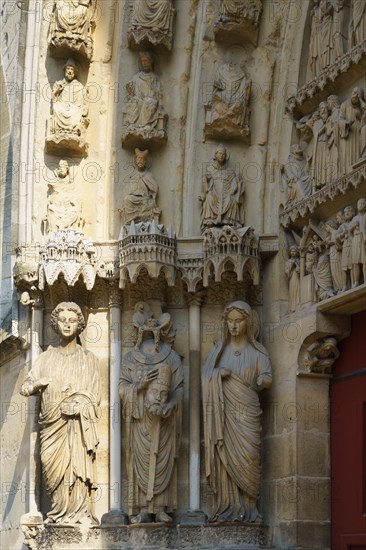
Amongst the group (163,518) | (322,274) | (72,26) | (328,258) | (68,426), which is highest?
(72,26)

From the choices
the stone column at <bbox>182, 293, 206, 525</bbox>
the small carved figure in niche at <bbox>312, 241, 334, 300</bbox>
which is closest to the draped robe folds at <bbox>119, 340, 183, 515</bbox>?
the stone column at <bbox>182, 293, 206, 525</bbox>

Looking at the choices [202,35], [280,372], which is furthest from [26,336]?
[202,35]

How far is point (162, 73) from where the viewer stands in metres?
10.4

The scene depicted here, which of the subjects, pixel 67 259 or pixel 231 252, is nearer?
pixel 231 252

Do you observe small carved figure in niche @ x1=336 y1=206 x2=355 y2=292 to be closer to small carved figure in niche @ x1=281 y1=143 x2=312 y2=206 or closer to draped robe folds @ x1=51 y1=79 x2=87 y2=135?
small carved figure in niche @ x1=281 y1=143 x2=312 y2=206

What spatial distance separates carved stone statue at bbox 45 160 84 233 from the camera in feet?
33.2

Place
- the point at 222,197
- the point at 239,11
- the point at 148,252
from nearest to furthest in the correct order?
the point at 148,252, the point at 222,197, the point at 239,11

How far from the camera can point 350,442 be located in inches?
370

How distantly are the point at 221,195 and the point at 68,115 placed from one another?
1329 millimetres

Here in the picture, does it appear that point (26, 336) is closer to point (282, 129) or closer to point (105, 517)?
point (105, 517)

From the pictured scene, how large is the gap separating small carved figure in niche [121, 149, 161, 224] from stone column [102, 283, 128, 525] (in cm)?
54

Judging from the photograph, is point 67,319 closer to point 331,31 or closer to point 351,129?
point 351,129

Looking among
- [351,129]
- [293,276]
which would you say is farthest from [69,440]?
[351,129]

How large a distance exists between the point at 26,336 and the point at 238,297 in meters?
1.62
